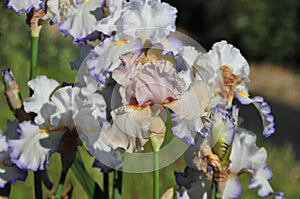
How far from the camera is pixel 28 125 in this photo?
41.4 inches

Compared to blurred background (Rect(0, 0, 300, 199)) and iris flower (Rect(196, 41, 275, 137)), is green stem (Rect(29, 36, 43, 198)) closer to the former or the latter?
iris flower (Rect(196, 41, 275, 137))

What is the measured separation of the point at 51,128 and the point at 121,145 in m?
0.17

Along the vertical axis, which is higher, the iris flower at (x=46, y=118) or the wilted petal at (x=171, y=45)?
the wilted petal at (x=171, y=45)

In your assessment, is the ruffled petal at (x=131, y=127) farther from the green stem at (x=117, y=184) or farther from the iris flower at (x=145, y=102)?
the green stem at (x=117, y=184)

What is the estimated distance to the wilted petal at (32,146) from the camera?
1.02 m

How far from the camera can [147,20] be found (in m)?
1.05

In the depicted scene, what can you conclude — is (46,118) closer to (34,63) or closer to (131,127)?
(34,63)

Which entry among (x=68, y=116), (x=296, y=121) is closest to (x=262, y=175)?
(x=68, y=116)

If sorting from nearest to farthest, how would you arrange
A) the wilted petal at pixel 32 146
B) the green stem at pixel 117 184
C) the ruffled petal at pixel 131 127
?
the ruffled petal at pixel 131 127 → the wilted petal at pixel 32 146 → the green stem at pixel 117 184

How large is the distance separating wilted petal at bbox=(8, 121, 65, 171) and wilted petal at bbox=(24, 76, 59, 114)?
0.07 ft

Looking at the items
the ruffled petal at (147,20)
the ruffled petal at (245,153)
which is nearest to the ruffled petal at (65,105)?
the ruffled petal at (147,20)

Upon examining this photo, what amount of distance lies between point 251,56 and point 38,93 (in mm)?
6456

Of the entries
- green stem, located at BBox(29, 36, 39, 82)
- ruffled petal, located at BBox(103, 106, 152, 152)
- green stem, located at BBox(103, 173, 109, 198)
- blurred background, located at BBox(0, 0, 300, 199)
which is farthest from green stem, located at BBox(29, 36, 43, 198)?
blurred background, located at BBox(0, 0, 300, 199)

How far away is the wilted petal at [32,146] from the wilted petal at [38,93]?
0.07 feet
